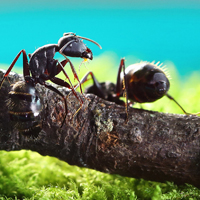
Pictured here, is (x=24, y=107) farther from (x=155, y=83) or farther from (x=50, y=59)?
(x=155, y=83)

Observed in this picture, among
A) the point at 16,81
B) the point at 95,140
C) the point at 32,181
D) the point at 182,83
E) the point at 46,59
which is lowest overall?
the point at 32,181

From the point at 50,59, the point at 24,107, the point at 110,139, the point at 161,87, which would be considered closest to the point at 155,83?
the point at 161,87

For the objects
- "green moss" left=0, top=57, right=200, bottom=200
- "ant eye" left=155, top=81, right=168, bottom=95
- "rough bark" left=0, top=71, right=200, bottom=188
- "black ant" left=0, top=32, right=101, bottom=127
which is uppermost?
"black ant" left=0, top=32, right=101, bottom=127

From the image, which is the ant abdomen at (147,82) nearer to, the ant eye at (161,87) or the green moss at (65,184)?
Result: the ant eye at (161,87)

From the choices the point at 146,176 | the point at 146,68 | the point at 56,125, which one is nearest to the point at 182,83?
the point at 146,68

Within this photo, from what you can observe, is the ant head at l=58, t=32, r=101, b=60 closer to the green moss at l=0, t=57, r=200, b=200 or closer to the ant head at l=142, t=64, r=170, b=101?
the ant head at l=142, t=64, r=170, b=101

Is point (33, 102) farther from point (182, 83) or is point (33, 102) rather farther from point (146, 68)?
point (182, 83)

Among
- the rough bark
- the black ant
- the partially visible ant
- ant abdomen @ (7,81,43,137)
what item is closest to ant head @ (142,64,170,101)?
the partially visible ant
